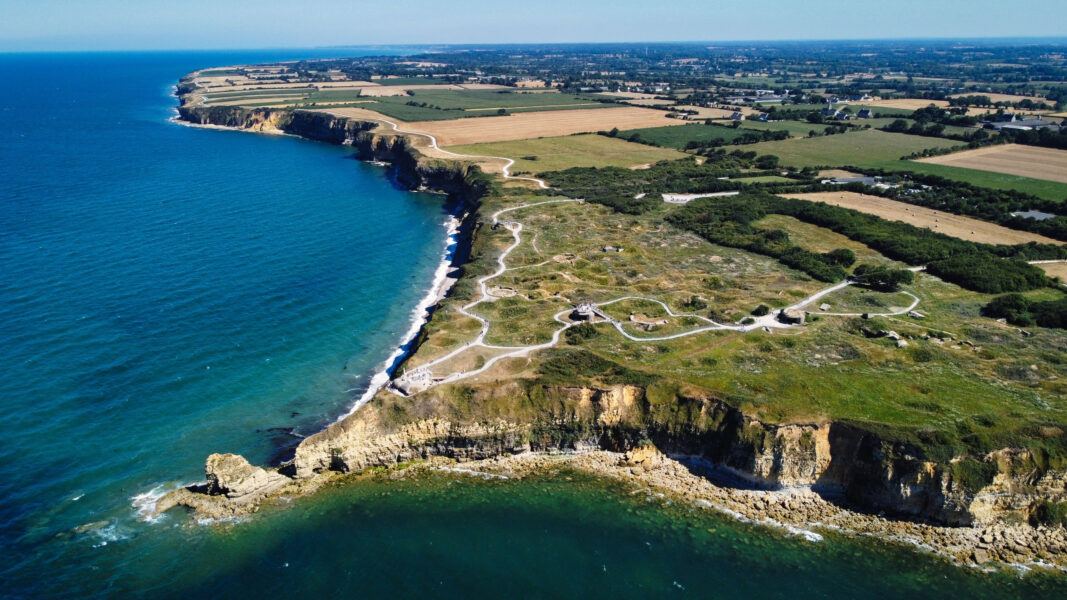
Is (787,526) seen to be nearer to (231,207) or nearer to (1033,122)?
(231,207)

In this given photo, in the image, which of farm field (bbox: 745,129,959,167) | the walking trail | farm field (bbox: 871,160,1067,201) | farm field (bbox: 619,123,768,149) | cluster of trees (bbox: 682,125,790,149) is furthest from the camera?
farm field (bbox: 619,123,768,149)

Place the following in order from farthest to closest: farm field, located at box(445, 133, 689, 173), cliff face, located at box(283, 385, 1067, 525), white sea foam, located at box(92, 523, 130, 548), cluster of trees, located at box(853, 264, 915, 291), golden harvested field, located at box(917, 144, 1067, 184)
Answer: farm field, located at box(445, 133, 689, 173) → golden harvested field, located at box(917, 144, 1067, 184) → cluster of trees, located at box(853, 264, 915, 291) → cliff face, located at box(283, 385, 1067, 525) → white sea foam, located at box(92, 523, 130, 548)

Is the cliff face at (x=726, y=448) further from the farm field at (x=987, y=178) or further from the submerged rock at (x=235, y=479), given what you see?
the farm field at (x=987, y=178)

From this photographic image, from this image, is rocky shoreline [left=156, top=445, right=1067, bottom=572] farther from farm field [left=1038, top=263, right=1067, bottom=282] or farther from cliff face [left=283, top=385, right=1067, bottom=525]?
farm field [left=1038, top=263, right=1067, bottom=282]

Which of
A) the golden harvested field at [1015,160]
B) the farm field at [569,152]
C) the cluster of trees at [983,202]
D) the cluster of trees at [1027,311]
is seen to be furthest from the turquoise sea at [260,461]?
the golden harvested field at [1015,160]

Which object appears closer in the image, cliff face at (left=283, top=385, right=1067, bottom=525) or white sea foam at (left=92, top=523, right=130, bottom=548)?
white sea foam at (left=92, top=523, right=130, bottom=548)

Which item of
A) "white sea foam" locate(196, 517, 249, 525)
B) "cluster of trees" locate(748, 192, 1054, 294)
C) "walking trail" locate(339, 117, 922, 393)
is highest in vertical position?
"cluster of trees" locate(748, 192, 1054, 294)

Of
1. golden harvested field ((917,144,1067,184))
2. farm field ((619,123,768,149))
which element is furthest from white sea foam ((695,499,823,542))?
farm field ((619,123,768,149))
